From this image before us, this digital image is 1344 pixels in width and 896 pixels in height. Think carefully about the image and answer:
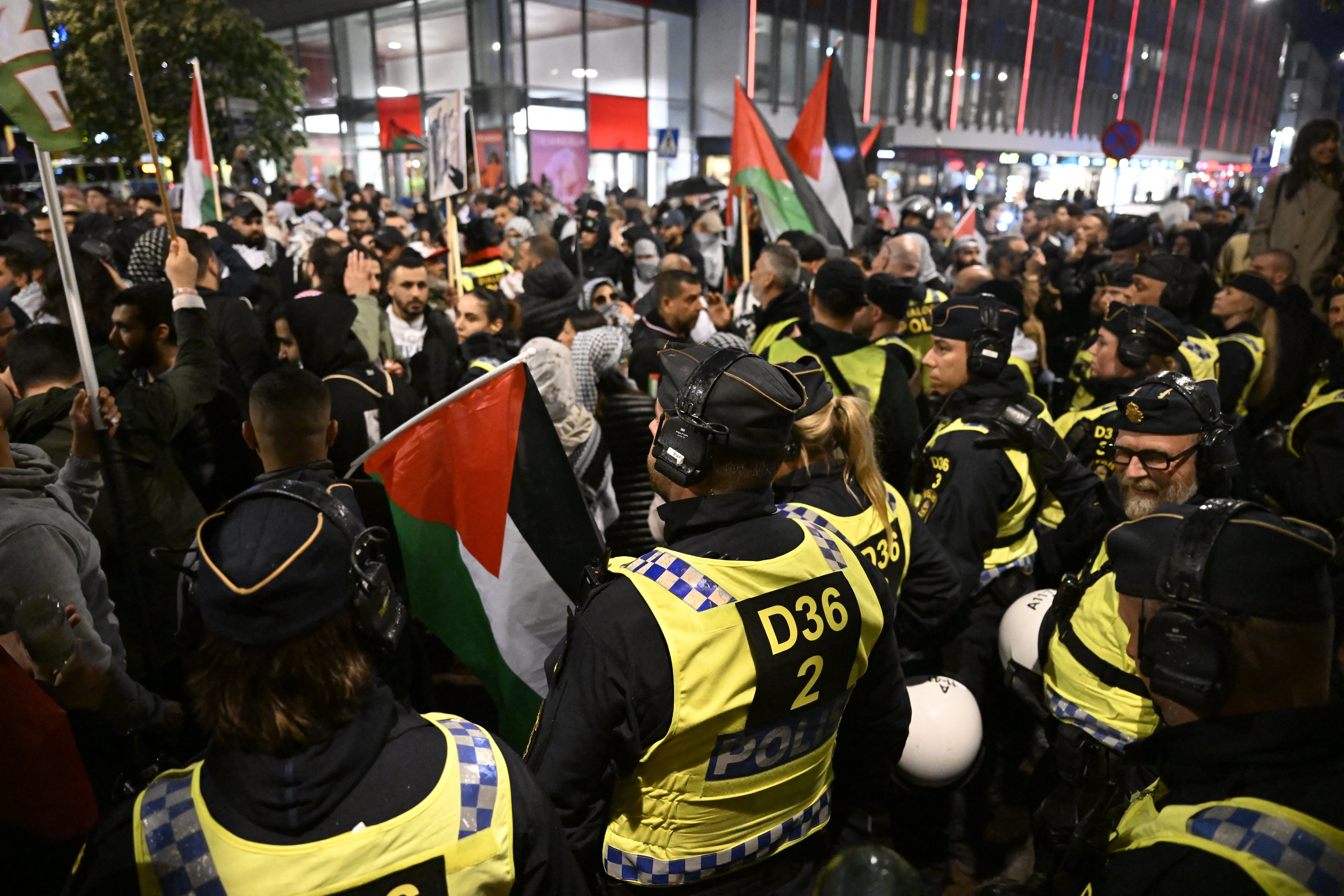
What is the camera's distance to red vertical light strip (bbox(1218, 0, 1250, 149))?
5975 centimetres

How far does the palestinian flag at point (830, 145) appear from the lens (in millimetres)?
7176

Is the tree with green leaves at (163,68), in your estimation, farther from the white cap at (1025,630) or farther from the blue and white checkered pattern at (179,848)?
the blue and white checkered pattern at (179,848)

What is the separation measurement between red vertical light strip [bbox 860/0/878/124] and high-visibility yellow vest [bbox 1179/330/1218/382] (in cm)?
3104

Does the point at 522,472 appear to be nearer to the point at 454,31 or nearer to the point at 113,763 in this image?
the point at 113,763

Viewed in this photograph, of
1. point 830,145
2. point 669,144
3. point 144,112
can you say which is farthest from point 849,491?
point 669,144

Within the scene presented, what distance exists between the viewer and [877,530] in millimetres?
2777

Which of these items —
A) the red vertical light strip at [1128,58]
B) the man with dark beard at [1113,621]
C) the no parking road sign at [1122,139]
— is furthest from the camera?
the red vertical light strip at [1128,58]

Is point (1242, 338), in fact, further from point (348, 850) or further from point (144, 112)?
point (144, 112)

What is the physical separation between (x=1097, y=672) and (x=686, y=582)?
157 centimetres

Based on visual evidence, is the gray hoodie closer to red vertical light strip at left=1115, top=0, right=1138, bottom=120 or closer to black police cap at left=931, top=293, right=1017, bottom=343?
black police cap at left=931, top=293, right=1017, bottom=343

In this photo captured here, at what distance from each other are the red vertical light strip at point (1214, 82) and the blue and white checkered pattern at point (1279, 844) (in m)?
71.5

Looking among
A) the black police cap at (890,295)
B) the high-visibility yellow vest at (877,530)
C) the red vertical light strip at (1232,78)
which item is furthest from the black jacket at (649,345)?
the red vertical light strip at (1232,78)

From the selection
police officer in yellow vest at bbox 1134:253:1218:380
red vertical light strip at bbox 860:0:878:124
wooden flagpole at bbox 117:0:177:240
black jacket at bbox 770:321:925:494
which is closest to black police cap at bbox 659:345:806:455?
wooden flagpole at bbox 117:0:177:240

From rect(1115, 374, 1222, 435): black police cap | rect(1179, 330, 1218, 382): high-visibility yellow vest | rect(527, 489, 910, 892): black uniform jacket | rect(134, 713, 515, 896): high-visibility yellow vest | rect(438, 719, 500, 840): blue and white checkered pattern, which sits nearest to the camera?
rect(134, 713, 515, 896): high-visibility yellow vest
